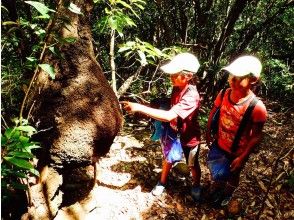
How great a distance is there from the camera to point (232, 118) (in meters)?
3.47

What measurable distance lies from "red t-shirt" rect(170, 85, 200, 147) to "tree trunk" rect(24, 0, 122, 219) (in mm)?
707

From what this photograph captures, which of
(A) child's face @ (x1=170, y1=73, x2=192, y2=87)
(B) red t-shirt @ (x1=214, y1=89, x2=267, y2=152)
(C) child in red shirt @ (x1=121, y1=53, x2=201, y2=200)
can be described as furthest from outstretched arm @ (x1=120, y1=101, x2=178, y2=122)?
(B) red t-shirt @ (x1=214, y1=89, x2=267, y2=152)

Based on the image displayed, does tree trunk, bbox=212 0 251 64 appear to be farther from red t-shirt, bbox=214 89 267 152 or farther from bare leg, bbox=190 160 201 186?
bare leg, bbox=190 160 201 186

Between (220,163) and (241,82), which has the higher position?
(241,82)

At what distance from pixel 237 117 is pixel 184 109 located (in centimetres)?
55

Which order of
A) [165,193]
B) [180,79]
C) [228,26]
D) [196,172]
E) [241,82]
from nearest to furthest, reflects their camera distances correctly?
[241,82], [180,79], [196,172], [165,193], [228,26]

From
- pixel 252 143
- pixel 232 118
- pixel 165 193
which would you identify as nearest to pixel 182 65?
pixel 232 118

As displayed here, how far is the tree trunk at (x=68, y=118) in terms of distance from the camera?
2.76 meters

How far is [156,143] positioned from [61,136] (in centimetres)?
266

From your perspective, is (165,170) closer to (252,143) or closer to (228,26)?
(252,143)

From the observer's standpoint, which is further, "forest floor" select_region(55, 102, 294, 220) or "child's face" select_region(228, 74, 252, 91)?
"forest floor" select_region(55, 102, 294, 220)

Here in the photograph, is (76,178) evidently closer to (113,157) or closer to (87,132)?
(87,132)

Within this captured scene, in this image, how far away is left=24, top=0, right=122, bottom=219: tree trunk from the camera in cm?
276

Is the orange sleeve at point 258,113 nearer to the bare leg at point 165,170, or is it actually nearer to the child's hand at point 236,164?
the child's hand at point 236,164
